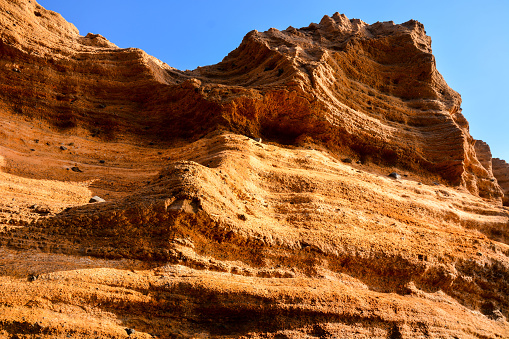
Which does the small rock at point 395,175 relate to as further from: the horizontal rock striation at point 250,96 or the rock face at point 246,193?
the horizontal rock striation at point 250,96

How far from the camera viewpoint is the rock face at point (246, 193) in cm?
556

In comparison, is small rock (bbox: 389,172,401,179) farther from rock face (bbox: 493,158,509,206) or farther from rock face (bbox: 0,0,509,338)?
rock face (bbox: 493,158,509,206)

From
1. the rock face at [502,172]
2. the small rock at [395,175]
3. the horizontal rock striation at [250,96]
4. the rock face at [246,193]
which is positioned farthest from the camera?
the rock face at [502,172]

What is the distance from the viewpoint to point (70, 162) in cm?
971

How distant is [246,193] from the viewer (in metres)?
8.20

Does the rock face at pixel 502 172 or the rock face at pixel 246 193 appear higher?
the rock face at pixel 502 172

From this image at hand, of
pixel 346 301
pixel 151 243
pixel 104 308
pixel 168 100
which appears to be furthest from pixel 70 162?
pixel 346 301

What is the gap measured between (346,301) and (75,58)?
36.1ft

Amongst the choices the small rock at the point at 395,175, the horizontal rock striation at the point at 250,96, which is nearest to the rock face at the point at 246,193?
the horizontal rock striation at the point at 250,96

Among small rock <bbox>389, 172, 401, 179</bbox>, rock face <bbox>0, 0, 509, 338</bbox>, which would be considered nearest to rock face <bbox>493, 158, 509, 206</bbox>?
rock face <bbox>0, 0, 509, 338</bbox>

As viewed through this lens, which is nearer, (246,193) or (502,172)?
(246,193)

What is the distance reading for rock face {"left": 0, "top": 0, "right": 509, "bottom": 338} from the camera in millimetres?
5559

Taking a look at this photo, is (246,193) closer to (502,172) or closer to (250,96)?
(250,96)

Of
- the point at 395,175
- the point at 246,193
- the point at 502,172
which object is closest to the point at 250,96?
the point at 246,193
